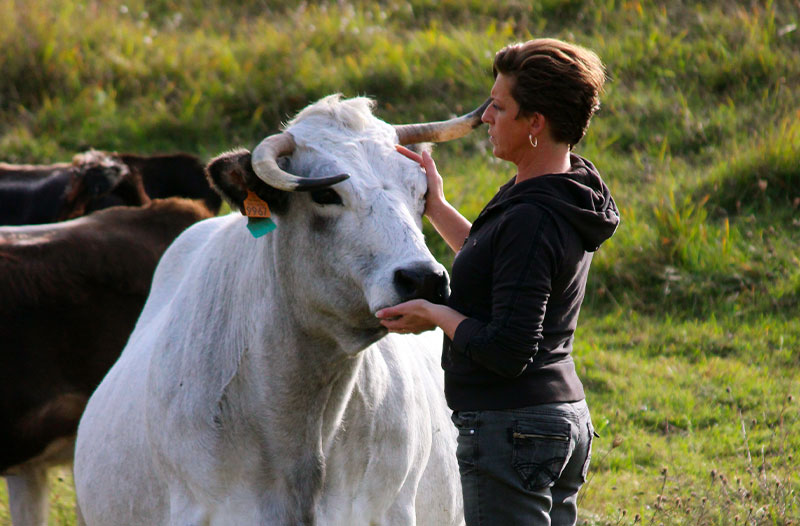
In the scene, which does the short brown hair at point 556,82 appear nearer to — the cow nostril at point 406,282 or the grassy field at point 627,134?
the cow nostril at point 406,282

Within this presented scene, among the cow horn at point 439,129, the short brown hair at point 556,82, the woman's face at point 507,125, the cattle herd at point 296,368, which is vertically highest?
the short brown hair at point 556,82

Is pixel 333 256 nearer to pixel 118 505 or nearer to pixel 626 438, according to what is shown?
pixel 118 505

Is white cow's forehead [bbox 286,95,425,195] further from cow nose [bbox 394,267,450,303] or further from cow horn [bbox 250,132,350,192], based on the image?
cow nose [bbox 394,267,450,303]

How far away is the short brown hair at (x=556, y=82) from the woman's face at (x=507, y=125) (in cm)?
3

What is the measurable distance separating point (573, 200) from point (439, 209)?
0.67m

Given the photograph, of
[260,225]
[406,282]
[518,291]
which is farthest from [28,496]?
[518,291]

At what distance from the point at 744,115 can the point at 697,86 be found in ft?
2.52

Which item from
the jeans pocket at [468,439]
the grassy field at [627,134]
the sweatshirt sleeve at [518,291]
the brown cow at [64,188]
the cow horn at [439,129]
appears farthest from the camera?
the brown cow at [64,188]

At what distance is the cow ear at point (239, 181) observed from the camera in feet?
10.3

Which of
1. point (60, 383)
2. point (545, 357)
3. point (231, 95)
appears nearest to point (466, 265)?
point (545, 357)

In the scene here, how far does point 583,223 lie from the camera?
276 cm

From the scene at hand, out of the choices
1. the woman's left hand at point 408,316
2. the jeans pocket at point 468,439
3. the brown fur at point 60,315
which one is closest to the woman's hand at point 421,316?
the woman's left hand at point 408,316

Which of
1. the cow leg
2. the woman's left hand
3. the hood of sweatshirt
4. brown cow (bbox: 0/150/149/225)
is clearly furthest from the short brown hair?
brown cow (bbox: 0/150/149/225)

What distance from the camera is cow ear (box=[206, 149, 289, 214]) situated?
3139 millimetres
